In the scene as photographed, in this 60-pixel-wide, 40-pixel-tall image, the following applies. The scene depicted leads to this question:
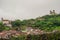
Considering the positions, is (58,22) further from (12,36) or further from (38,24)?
(12,36)

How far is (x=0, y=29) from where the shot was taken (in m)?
23.2

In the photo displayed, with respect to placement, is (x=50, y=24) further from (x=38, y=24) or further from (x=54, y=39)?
(x=54, y=39)

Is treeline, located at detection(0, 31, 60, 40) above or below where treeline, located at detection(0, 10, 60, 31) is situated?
above

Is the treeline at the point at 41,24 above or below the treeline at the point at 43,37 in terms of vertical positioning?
below

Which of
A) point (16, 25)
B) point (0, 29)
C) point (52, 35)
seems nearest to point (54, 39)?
point (52, 35)

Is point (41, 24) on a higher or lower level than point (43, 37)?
lower

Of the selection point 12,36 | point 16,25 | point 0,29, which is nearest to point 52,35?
point 12,36

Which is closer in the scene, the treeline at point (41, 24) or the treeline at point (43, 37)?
the treeline at point (43, 37)

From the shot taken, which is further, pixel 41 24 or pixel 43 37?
pixel 41 24

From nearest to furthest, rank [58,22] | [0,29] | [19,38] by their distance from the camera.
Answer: [19,38] → [0,29] → [58,22]

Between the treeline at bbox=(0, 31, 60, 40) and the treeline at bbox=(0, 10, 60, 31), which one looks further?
the treeline at bbox=(0, 10, 60, 31)

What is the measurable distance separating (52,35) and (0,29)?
7.34m

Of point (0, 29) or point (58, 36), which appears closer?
point (58, 36)

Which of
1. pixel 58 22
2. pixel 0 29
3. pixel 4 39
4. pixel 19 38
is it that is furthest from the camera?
pixel 58 22
